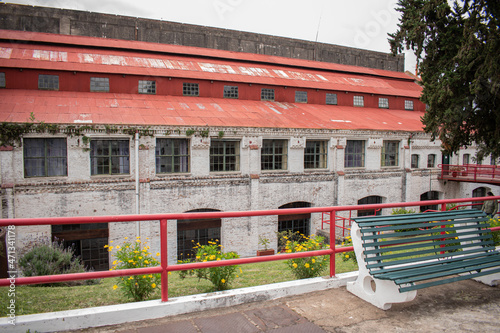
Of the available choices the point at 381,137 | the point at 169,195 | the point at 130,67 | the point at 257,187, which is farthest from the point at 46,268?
the point at 381,137

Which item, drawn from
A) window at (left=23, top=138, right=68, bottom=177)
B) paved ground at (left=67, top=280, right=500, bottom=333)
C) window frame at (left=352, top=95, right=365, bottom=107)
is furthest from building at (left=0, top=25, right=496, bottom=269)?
paved ground at (left=67, top=280, right=500, bottom=333)

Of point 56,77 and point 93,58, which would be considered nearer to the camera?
point 56,77

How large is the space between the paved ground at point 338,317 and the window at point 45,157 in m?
12.5

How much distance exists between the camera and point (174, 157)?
16172 mm

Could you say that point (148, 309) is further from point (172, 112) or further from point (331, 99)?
point (331, 99)

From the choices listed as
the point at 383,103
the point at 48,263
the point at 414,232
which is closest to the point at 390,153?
the point at 383,103

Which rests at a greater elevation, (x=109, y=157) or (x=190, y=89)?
(x=190, y=89)

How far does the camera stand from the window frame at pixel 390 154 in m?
22.0

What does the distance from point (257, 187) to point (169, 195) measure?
450 cm

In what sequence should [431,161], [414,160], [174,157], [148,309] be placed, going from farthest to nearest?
1. [431,161]
2. [414,160]
3. [174,157]
4. [148,309]

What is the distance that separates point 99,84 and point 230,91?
753 cm

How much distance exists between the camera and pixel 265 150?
715 inches

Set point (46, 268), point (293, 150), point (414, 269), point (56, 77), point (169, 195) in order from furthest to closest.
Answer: point (293, 150), point (56, 77), point (169, 195), point (46, 268), point (414, 269)

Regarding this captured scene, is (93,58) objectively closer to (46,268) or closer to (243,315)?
(46,268)
